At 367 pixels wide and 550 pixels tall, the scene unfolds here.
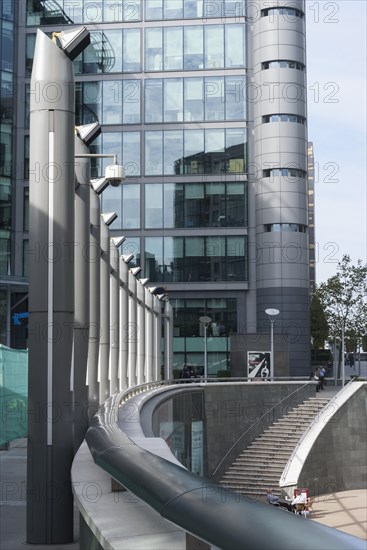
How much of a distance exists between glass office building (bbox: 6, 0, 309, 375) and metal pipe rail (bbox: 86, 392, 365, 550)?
61.1 metres

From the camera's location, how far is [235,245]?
66.4 metres

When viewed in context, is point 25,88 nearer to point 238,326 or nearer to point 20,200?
point 20,200

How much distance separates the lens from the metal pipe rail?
2729 millimetres

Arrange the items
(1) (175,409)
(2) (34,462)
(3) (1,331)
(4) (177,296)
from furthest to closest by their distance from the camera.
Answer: (4) (177,296)
(3) (1,331)
(1) (175,409)
(2) (34,462)

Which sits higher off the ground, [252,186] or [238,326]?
[252,186]

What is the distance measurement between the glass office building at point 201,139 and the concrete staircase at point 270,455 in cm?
1596

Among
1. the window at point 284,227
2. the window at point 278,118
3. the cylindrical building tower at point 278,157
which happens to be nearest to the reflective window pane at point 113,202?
the cylindrical building tower at point 278,157

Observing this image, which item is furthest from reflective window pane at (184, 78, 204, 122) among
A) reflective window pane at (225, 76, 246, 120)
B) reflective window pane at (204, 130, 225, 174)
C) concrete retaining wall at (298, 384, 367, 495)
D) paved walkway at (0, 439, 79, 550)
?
paved walkway at (0, 439, 79, 550)

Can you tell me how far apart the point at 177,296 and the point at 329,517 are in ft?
102

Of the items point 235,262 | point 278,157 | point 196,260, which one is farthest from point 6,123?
point 278,157

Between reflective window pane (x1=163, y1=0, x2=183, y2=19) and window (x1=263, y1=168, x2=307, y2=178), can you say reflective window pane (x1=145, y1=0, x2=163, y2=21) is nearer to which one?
reflective window pane (x1=163, y1=0, x2=183, y2=19)

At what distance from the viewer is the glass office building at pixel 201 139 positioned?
66375 millimetres

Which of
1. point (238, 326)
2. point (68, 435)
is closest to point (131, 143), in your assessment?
point (238, 326)

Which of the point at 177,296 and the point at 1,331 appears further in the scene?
the point at 177,296
